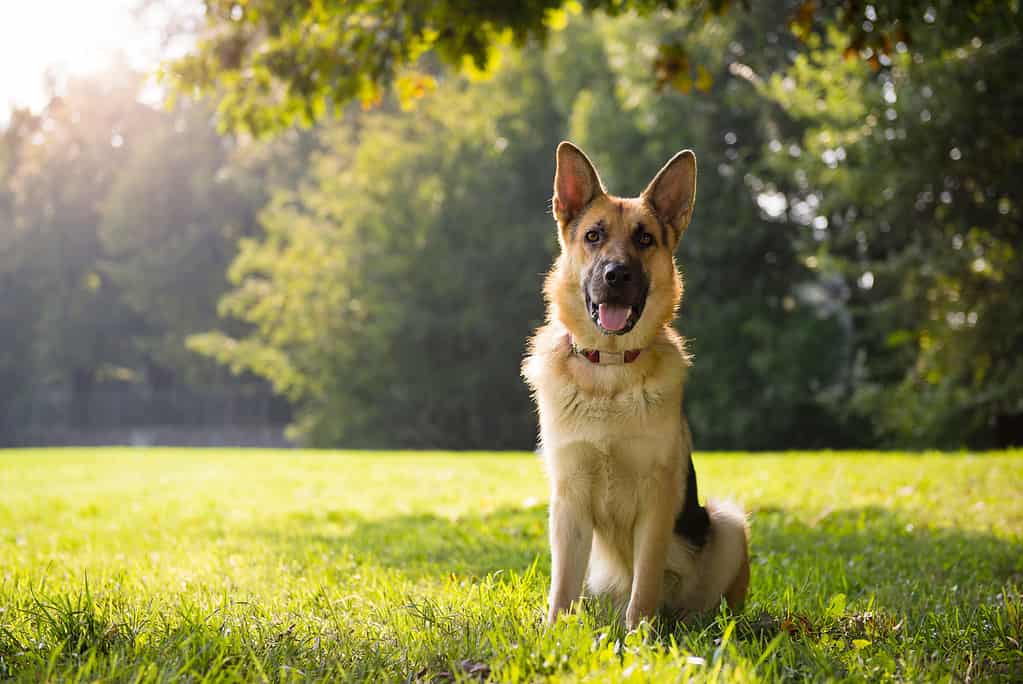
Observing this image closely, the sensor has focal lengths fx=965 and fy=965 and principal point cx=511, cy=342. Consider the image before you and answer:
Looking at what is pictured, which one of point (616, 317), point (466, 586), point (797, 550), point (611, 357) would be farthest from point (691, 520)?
point (797, 550)

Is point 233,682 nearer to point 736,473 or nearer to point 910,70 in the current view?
point 736,473

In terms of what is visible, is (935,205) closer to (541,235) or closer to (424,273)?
(541,235)

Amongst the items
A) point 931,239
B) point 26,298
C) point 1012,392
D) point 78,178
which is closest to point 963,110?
point 931,239

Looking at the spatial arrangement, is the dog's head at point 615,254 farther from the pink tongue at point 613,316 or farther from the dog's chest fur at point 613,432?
the dog's chest fur at point 613,432

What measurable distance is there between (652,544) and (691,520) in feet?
1.39

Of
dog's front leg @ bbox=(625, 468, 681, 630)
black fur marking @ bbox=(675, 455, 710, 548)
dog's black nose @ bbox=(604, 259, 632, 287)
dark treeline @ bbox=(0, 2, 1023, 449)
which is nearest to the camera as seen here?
dog's front leg @ bbox=(625, 468, 681, 630)

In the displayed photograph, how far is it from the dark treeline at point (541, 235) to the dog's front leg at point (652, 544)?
5.11 metres

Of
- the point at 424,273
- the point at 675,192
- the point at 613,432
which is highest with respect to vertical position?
the point at 424,273

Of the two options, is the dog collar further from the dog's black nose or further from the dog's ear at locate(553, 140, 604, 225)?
the dog's ear at locate(553, 140, 604, 225)

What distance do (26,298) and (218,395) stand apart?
1131 cm

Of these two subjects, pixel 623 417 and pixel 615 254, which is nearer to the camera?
pixel 623 417

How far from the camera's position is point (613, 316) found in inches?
164

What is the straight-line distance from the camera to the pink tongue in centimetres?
415

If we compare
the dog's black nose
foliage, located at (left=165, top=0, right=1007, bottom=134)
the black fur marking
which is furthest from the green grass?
foliage, located at (left=165, top=0, right=1007, bottom=134)
